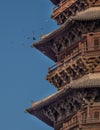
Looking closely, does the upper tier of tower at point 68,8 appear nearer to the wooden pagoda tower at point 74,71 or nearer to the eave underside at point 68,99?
the wooden pagoda tower at point 74,71

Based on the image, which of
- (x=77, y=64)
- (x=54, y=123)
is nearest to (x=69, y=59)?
(x=77, y=64)

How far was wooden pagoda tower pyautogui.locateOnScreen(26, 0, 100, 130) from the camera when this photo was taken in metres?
47.2

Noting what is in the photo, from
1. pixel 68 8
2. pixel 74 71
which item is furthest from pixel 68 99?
pixel 68 8

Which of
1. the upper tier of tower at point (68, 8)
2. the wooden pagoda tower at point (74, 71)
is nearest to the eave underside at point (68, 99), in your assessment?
the wooden pagoda tower at point (74, 71)

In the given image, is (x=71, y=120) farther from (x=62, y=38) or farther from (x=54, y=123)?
(x=62, y=38)

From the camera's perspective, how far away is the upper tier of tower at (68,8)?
171 feet

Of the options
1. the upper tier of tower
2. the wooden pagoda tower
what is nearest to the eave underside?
the wooden pagoda tower

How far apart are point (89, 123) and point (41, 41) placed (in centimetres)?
945

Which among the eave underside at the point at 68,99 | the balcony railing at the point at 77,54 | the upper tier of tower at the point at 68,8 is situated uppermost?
the upper tier of tower at the point at 68,8

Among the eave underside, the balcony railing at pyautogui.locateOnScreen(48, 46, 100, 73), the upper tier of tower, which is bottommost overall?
the eave underside

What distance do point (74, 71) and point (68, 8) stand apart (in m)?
6.40

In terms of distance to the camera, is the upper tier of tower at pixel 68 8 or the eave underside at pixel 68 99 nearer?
the eave underside at pixel 68 99

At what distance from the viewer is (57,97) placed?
1935 inches

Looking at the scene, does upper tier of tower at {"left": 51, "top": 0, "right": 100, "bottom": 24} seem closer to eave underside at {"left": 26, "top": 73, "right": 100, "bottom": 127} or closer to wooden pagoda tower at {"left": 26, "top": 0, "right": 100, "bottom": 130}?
wooden pagoda tower at {"left": 26, "top": 0, "right": 100, "bottom": 130}
